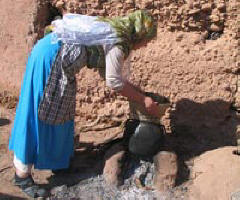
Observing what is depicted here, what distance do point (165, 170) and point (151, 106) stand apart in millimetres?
529

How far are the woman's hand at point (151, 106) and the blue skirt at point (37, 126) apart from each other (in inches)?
24.5

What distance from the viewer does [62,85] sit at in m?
3.27

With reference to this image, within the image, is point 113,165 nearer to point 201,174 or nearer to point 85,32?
point 201,174

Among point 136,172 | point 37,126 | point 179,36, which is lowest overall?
point 136,172

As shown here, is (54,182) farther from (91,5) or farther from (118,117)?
(91,5)

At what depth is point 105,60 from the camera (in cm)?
325

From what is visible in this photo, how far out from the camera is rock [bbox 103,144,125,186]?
3.56m

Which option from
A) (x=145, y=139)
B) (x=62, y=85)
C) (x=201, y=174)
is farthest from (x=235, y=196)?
(x=62, y=85)

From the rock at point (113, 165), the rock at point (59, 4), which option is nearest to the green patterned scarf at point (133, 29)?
the rock at point (113, 165)

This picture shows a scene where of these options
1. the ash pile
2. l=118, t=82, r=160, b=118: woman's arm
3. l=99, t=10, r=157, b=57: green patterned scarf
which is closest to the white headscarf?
l=99, t=10, r=157, b=57: green patterned scarf

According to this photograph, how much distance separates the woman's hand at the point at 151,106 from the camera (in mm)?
3314

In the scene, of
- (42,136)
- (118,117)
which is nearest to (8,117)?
(118,117)

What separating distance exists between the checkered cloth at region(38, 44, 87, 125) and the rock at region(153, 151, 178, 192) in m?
0.80

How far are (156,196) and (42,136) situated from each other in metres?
0.93
